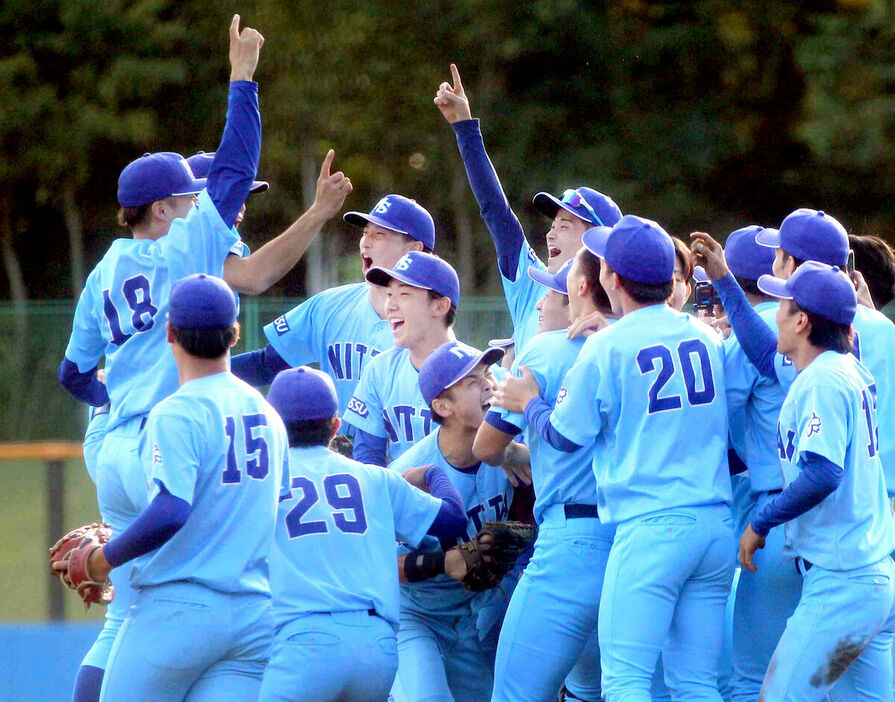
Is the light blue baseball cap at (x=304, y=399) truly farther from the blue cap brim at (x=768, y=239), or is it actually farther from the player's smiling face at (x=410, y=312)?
the blue cap brim at (x=768, y=239)

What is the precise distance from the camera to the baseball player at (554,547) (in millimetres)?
4500

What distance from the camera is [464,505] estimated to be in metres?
4.89

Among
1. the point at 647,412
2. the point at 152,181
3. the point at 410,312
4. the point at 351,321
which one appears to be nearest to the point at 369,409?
the point at 410,312

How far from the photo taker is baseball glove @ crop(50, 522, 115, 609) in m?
4.02

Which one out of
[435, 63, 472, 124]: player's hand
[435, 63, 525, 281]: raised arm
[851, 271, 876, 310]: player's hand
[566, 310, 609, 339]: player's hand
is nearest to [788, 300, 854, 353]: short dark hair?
[566, 310, 609, 339]: player's hand

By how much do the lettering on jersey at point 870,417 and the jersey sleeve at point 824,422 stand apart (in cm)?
10

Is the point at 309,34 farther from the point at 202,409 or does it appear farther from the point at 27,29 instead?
the point at 202,409

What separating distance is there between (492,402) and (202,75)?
1725 centimetres

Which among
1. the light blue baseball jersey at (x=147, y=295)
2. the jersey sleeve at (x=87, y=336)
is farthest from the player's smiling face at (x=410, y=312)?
the jersey sleeve at (x=87, y=336)

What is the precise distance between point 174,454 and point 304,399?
0.62 metres

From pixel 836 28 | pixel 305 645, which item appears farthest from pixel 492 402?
pixel 836 28

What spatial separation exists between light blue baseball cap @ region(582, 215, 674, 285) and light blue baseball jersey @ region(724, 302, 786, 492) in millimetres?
464

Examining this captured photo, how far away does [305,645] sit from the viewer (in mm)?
4203

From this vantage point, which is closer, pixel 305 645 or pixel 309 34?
pixel 305 645
